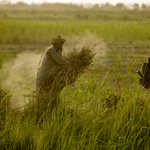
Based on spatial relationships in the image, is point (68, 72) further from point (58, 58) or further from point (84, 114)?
point (84, 114)

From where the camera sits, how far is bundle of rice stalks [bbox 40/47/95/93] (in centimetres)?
311

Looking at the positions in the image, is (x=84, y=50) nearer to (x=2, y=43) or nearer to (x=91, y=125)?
(x=91, y=125)

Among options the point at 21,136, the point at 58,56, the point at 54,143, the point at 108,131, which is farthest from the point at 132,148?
the point at 58,56

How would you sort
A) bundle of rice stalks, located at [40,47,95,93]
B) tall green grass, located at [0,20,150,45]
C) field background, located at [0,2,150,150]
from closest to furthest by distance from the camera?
field background, located at [0,2,150,150], bundle of rice stalks, located at [40,47,95,93], tall green grass, located at [0,20,150,45]

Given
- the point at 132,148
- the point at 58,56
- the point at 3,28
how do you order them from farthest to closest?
the point at 3,28 → the point at 58,56 → the point at 132,148

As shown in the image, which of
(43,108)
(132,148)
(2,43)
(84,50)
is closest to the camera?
(132,148)

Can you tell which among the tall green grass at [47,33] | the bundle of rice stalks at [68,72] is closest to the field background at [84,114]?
the bundle of rice stalks at [68,72]

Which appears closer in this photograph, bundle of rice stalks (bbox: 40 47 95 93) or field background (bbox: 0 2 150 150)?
field background (bbox: 0 2 150 150)

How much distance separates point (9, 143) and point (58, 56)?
4.86 feet

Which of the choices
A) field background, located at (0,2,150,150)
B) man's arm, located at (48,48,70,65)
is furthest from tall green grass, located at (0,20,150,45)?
man's arm, located at (48,48,70,65)

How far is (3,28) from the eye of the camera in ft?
41.0

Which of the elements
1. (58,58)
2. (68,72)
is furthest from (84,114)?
(58,58)

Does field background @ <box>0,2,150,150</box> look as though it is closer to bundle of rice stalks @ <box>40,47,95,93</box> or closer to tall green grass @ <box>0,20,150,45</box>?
bundle of rice stalks @ <box>40,47,95,93</box>

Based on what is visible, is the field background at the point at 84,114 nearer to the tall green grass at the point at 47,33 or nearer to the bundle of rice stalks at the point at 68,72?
the bundle of rice stalks at the point at 68,72
